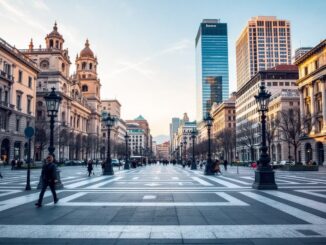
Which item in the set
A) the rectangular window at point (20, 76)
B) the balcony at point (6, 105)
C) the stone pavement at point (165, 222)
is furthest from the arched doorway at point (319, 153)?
the rectangular window at point (20, 76)

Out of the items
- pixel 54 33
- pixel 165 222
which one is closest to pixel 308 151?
pixel 165 222

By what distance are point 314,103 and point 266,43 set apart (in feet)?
407

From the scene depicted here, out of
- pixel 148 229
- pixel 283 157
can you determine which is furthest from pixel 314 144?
pixel 148 229

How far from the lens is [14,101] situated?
58.5 metres

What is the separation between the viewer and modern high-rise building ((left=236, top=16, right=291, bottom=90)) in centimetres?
17562

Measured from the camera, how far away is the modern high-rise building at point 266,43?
176 m

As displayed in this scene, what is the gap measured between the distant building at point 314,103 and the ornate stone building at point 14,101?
169 feet

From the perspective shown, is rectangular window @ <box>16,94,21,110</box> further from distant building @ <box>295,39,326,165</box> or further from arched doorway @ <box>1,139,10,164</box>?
distant building @ <box>295,39,326,165</box>

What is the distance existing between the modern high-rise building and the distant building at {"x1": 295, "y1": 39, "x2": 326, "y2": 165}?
11101cm

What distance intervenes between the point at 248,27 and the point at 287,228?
183m

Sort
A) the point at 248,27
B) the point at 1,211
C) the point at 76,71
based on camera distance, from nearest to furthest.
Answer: the point at 1,211 → the point at 76,71 → the point at 248,27

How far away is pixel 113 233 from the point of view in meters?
7.07

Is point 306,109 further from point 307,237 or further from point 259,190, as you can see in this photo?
point 307,237

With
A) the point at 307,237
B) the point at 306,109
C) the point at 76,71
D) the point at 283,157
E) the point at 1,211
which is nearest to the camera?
the point at 307,237
